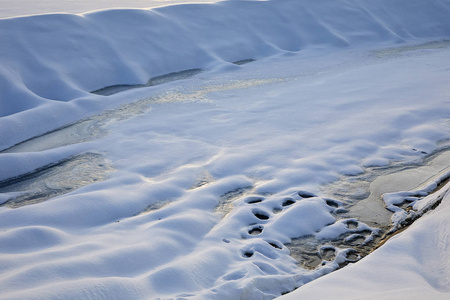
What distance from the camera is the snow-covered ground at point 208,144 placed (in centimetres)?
263

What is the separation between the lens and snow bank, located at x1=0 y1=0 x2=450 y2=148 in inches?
230

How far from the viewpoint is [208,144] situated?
184 inches

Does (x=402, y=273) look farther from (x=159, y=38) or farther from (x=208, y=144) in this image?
(x=159, y=38)

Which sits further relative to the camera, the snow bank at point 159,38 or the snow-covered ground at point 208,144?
the snow bank at point 159,38

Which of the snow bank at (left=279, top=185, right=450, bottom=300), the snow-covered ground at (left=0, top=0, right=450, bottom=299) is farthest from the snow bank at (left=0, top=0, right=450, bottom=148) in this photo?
the snow bank at (left=279, top=185, right=450, bottom=300)

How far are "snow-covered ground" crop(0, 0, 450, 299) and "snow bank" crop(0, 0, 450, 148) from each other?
0.08 ft

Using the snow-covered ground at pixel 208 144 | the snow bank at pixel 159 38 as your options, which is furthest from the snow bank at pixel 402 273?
the snow bank at pixel 159 38

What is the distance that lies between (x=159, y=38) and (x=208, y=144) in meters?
3.33

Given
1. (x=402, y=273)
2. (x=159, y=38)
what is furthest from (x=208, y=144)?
(x=159, y=38)

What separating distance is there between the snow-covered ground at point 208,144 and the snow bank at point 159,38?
1.0 inches

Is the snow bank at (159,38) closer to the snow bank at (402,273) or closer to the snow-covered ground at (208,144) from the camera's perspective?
the snow-covered ground at (208,144)

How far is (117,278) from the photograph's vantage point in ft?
8.06

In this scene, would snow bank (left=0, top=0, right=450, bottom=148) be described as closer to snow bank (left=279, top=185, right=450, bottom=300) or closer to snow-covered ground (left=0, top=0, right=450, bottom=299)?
snow-covered ground (left=0, top=0, right=450, bottom=299)

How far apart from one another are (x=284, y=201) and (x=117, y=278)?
→ 1617mm
